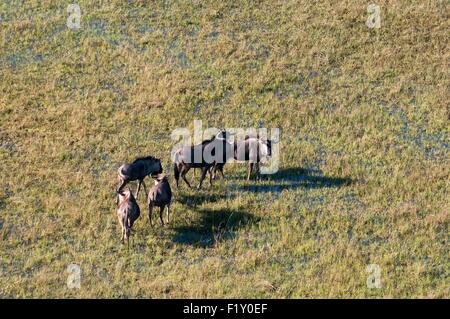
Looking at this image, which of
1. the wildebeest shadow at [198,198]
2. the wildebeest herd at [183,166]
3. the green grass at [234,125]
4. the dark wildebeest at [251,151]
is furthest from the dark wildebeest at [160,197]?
the dark wildebeest at [251,151]

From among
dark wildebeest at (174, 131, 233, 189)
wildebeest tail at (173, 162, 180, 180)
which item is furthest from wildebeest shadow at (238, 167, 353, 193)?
wildebeest tail at (173, 162, 180, 180)

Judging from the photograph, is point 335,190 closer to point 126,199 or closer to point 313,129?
point 313,129

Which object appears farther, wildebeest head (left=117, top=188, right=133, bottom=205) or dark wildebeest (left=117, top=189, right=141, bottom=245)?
wildebeest head (left=117, top=188, right=133, bottom=205)

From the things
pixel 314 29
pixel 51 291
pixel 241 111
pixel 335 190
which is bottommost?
pixel 51 291

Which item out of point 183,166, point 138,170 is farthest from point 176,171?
point 138,170

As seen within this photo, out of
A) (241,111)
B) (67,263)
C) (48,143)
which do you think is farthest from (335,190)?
(48,143)

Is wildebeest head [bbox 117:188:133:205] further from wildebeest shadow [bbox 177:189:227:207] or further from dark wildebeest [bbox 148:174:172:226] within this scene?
wildebeest shadow [bbox 177:189:227:207]
